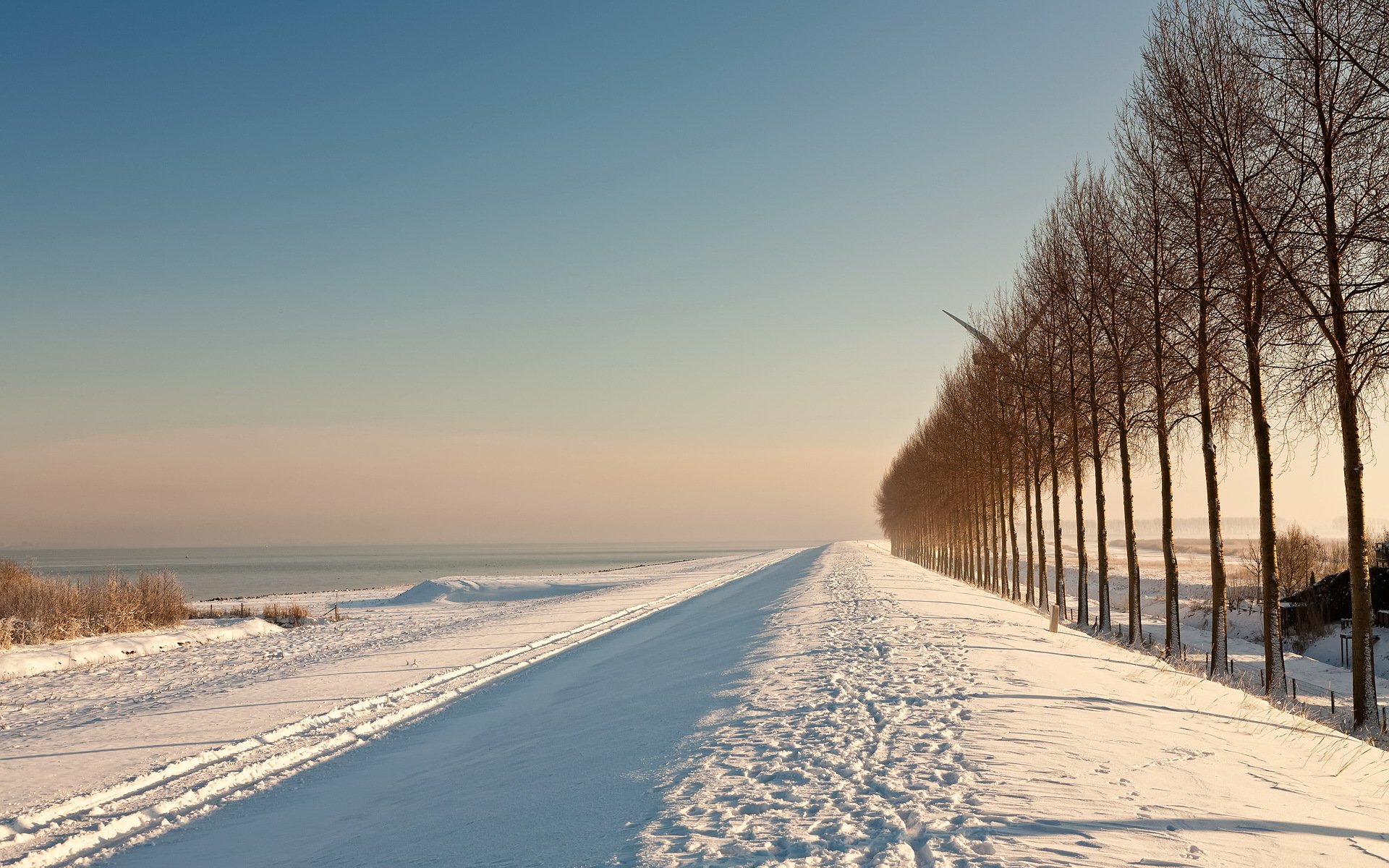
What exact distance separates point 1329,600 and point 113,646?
39215 mm

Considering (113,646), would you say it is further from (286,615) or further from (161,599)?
(286,615)

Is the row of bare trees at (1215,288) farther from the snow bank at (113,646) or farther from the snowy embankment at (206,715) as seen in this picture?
the snow bank at (113,646)

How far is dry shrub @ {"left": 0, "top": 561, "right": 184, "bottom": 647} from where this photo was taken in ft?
72.8

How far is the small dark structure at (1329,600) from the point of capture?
29.3m

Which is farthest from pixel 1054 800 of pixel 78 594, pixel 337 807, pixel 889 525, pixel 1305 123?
pixel 889 525

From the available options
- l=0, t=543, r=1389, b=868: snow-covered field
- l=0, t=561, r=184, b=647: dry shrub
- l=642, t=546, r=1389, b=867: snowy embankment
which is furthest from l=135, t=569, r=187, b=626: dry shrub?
l=642, t=546, r=1389, b=867: snowy embankment

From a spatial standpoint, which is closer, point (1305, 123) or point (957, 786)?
point (957, 786)

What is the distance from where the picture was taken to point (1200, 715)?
9.84 m

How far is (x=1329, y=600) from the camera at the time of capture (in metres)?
31.0

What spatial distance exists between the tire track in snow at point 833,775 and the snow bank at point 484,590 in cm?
3815

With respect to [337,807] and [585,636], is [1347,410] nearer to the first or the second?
[337,807]

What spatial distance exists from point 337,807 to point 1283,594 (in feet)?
142

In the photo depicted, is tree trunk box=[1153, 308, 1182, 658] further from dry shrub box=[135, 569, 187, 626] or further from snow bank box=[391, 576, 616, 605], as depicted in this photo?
snow bank box=[391, 576, 616, 605]

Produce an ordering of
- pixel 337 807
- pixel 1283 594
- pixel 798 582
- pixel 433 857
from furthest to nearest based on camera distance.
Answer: pixel 1283 594 < pixel 798 582 < pixel 337 807 < pixel 433 857
